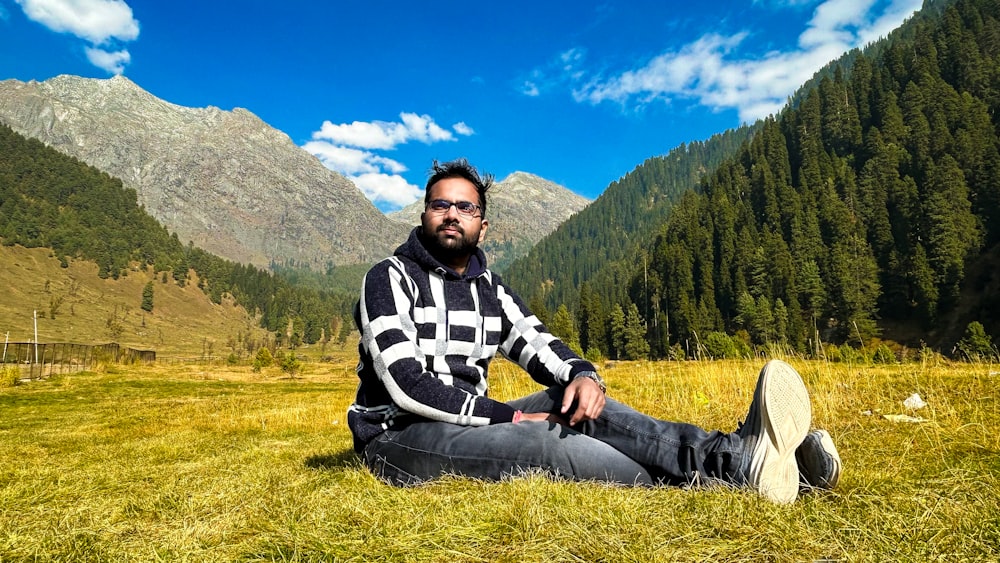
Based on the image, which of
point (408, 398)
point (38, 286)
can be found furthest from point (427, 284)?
point (38, 286)

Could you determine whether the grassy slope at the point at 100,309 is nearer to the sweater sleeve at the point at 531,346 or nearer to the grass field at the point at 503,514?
the grass field at the point at 503,514

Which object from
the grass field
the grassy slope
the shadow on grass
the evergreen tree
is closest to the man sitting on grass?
the grass field

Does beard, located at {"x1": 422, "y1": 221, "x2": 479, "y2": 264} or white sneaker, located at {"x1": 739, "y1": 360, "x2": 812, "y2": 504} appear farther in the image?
beard, located at {"x1": 422, "y1": 221, "x2": 479, "y2": 264}

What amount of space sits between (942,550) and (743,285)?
89.9m

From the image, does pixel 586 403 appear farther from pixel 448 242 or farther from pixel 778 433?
pixel 448 242

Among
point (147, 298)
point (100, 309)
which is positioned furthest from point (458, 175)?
point (147, 298)

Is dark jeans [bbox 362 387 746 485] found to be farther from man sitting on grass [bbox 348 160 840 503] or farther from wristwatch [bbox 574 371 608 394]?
wristwatch [bbox 574 371 608 394]

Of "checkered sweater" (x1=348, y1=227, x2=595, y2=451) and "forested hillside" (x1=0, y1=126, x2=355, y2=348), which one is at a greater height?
"forested hillside" (x1=0, y1=126, x2=355, y2=348)

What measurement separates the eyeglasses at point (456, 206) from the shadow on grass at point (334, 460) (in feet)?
6.21

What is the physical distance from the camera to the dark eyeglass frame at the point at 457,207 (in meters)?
3.68

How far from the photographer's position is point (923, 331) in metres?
67.6

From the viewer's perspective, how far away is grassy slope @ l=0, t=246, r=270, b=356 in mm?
117562

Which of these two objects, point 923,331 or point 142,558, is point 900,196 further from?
point 142,558

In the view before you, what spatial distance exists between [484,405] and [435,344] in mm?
564
